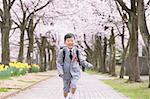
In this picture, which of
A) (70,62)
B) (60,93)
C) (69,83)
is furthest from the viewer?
(60,93)

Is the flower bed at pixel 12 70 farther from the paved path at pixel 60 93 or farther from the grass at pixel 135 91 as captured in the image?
the grass at pixel 135 91

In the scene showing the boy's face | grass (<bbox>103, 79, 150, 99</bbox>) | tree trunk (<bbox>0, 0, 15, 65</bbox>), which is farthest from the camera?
tree trunk (<bbox>0, 0, 15, 65</bbox>)

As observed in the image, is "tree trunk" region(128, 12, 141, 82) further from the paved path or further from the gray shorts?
the gray shorts

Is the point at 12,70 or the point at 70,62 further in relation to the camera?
the point at 12,70

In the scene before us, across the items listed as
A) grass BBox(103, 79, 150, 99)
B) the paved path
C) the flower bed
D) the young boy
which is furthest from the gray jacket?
the flower bed

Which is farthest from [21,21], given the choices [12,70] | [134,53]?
[134,53]

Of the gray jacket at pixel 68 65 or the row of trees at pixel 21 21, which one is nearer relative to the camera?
the gray jacket at pixel 68 65

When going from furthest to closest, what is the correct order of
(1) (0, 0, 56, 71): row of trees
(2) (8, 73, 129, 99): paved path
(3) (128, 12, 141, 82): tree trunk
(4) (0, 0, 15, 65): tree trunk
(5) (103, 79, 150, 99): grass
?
(1) (0, 0, 56, 71): row of trees
(4) (0, 0, 15, 65): tree trunk
(3) (128, 12, 141, 82): tree trunk
(5) (103, 79, 150, 99): grass
(2) (8, 73, 129, 99): paved path

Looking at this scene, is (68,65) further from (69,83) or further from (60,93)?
(60,93)

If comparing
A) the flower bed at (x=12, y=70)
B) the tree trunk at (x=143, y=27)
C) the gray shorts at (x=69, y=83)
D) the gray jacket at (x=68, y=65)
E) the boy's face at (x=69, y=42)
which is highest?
the tree trunk at (x=143, y=27)

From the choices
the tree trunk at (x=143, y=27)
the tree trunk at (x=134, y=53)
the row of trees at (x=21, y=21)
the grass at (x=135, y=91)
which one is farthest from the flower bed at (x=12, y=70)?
the tree trunk at (x=143, y=27)

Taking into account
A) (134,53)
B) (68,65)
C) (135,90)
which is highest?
(134,53)

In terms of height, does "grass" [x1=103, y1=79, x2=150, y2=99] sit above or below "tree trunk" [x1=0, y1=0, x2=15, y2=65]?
below

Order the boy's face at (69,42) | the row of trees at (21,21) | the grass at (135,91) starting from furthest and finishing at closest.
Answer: the row of trees at (21,21), the grass at (135,91), the boy's face at (69,42)
